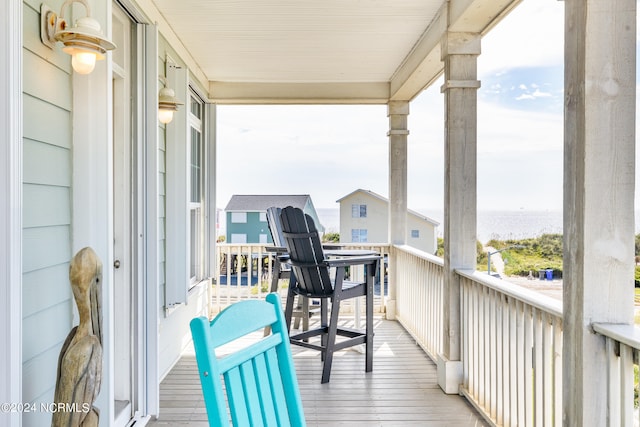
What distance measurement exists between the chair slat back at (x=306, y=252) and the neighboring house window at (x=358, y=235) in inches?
90.7

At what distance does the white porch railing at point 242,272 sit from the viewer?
19.7ft

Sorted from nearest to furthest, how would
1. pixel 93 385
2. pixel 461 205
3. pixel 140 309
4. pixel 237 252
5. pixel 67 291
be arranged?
pixel 93 385
pixel 67 291
pixel 140 309
pixel 461 205
pixel 237 252

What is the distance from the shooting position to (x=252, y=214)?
6801 mm

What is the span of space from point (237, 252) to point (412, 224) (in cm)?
219

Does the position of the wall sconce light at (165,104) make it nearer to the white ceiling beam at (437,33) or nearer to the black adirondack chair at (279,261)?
the black adirondack chair at (279,261)

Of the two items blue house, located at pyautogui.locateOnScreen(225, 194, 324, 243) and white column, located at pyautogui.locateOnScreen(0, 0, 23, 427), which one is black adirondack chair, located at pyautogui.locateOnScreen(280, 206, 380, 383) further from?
white column, located at pyautogui.locateOnScreen(0, 0, 23, 427)

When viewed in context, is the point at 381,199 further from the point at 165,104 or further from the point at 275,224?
the point at 165,104

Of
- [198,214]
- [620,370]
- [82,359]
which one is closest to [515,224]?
[620,370]

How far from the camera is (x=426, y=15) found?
12.0 ft

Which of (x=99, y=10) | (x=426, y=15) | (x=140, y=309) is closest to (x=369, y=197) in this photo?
(x=426, y=15)

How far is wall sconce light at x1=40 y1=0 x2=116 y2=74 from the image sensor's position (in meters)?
1.85

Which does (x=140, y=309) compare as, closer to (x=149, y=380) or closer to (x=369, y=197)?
(x=149, y=380)

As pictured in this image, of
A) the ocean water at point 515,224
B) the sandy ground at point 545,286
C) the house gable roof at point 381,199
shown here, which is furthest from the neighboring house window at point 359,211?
the sandy ground at point 545,286

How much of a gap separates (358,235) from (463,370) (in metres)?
3.08
